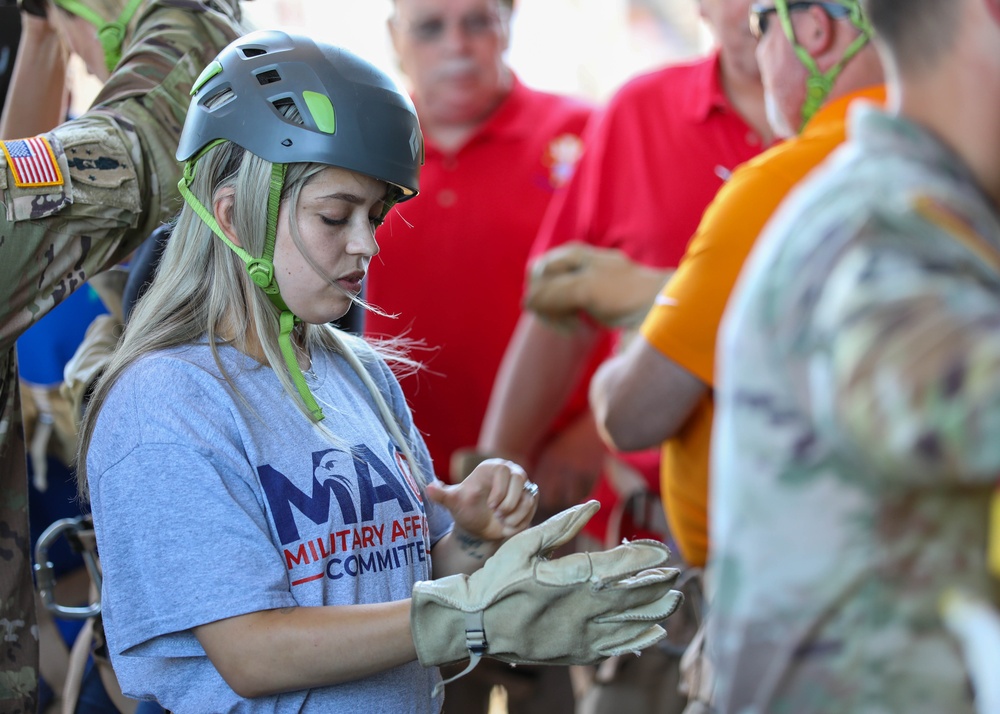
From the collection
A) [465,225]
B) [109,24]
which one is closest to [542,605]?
[109,24]

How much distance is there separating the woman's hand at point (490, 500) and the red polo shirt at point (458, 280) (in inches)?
67.4

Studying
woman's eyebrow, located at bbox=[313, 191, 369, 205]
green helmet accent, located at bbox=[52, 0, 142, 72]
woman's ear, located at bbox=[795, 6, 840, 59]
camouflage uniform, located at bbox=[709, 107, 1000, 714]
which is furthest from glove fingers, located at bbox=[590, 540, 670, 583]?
green helmet accent, located at bbox=[52, 0, 142, 72]

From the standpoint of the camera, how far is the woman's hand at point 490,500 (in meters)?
2.03

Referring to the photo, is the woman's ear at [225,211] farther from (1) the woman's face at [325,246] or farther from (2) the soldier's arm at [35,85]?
(2) the soldier's arm at [35,85]

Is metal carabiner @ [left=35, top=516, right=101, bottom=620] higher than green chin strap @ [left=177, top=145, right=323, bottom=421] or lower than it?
lower

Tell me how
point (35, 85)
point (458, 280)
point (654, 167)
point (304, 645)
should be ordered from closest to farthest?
1. point (304, 645)
2. point (35, 85)
3. point (654, 167)
4. point (458, 280)

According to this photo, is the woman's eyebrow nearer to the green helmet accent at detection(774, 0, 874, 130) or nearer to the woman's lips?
the woman's lips

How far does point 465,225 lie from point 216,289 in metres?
1.95

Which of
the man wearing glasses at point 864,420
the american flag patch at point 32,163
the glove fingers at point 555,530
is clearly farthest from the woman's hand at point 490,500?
the american flag patch at point 32,163

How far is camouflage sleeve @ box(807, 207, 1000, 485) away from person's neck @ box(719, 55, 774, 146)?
245 centimetres

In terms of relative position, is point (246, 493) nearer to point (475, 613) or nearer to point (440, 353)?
point (475, 613)

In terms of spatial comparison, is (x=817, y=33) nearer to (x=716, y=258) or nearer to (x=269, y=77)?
(x=716, y=258)

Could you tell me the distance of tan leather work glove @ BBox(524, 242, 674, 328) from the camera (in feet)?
9.52

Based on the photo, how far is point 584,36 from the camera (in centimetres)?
888
